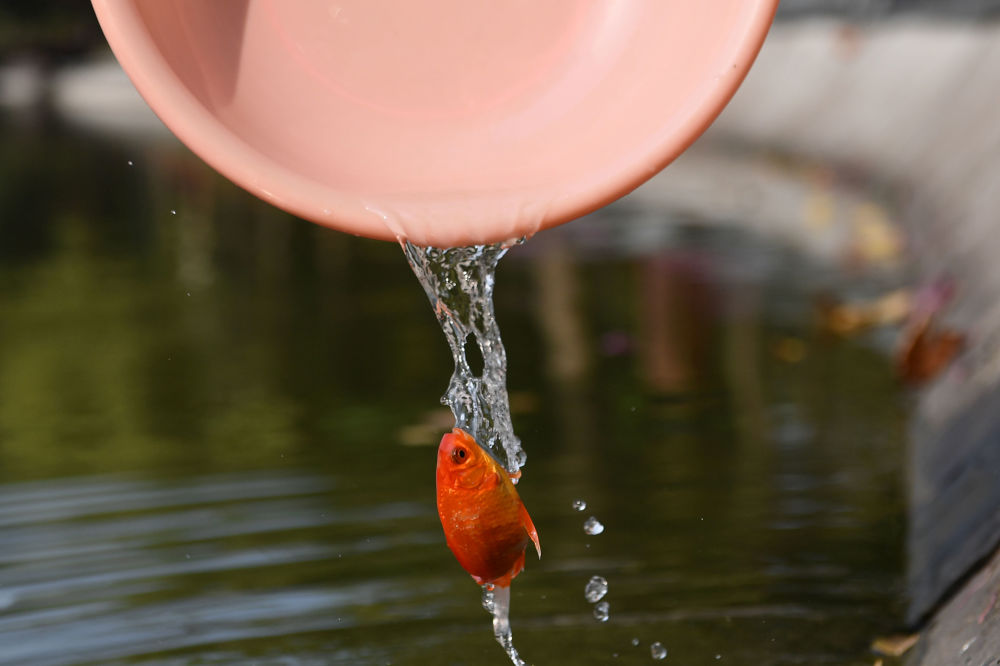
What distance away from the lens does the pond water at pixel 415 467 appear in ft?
7.38

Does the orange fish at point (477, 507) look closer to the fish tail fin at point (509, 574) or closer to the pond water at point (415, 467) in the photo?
the fish tail fin at point (509, 574)

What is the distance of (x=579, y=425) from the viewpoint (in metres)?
3.49

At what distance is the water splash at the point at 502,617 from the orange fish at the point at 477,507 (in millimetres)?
233

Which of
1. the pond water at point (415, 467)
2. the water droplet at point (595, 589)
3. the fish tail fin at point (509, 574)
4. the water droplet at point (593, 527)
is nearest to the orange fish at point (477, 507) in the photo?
the fish tail fin at point (509, 574)

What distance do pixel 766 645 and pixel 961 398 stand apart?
118 cm

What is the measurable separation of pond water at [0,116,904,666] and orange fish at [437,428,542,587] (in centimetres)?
42

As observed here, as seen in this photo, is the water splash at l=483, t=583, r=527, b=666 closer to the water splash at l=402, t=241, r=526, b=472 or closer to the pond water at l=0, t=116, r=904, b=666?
the pond water at l=0, t=116, r=904, b=666

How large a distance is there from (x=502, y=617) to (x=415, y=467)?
1.17m

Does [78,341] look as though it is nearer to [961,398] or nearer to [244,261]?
[244,261]

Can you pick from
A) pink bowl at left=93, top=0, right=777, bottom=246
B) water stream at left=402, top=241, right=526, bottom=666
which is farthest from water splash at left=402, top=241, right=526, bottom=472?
pink bowl at left=93, top=0, right=777, bottom=246

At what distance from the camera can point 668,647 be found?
6.89ft

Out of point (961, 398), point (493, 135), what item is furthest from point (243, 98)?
point (961, 398)

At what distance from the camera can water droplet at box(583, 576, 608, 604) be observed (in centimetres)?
231

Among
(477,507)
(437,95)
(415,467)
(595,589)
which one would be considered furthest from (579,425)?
(477,507)
